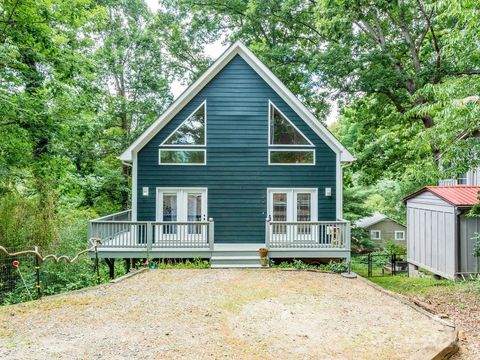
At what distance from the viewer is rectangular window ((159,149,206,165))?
11219mm

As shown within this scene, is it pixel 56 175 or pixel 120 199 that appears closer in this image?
pixel 56 175

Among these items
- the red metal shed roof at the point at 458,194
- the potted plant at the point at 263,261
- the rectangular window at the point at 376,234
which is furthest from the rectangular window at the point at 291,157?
the rectangular window at the point at 376,234

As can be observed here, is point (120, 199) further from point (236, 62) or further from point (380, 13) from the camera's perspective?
point (380, 13)

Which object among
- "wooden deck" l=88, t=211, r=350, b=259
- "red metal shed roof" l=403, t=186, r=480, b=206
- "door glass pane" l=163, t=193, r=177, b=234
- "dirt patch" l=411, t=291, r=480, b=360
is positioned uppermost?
"red metal shed roof" l=403, t=186, r=480, b=206

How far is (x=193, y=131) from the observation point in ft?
37.2

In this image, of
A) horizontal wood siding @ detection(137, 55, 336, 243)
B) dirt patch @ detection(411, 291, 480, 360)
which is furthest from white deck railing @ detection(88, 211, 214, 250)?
dirt patch @ detection(411, 291, 480, 360)

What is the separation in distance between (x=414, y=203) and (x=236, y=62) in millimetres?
8295

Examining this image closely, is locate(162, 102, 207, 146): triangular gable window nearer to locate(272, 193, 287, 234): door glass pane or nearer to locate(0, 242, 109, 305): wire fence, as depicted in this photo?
locate(272, 193, 287, 234): door glass pane

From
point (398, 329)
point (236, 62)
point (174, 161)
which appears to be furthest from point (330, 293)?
point (236, 62)

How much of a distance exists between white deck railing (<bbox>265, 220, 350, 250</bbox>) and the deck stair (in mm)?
630

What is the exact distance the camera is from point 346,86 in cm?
1432

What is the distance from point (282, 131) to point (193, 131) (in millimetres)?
3053

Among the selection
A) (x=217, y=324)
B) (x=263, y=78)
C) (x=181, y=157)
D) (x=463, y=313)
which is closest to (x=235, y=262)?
(x=181, y=157)

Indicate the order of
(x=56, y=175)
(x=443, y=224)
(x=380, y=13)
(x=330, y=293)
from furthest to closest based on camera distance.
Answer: (x=380, y=13), (x=56, y=175), (x=443, y=224), (x=330, y=293)
